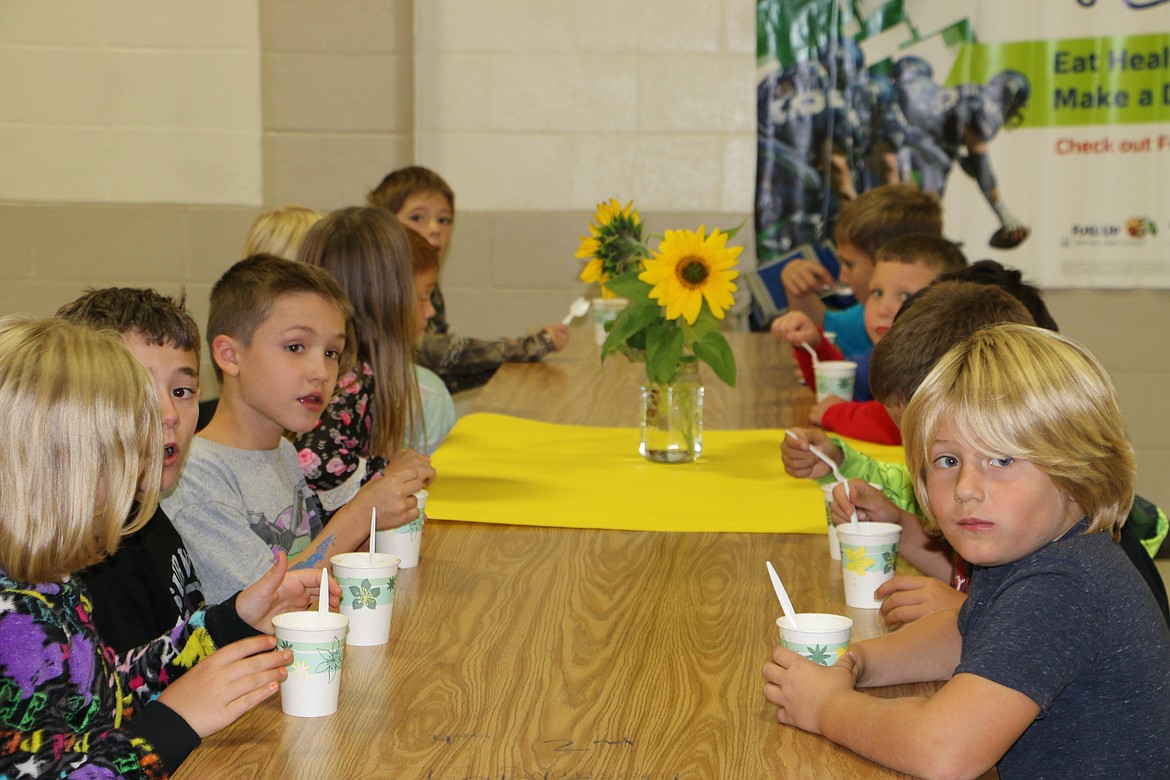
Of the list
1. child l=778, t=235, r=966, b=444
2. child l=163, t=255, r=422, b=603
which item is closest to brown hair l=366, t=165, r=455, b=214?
child l=778, t=235, r=966, b=444

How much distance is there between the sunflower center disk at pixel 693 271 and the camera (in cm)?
214

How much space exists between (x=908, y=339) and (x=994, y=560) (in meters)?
0.62

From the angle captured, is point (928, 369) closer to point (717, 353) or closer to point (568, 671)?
point (717, 353)

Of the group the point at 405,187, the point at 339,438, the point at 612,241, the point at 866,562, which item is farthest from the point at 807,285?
the point at 866,562

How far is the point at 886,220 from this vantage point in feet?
11.5

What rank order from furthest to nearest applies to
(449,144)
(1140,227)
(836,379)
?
(449,144) → (1140,227) → (836,379)

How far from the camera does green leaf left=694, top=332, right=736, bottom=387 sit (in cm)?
221

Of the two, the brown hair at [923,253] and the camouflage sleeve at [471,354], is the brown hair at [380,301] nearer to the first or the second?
the camouflage sleeve at [471,354]

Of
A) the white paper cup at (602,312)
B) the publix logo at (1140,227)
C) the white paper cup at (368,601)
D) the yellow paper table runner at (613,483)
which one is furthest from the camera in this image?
the publix logo at (1140,227)

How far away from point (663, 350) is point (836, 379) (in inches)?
29.2

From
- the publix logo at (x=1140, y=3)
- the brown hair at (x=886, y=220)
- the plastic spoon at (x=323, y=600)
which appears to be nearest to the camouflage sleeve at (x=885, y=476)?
the plastic spoon at (x=323, y=600)

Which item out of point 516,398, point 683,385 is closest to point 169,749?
point 683,385

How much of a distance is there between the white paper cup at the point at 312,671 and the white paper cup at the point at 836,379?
5.93 feet

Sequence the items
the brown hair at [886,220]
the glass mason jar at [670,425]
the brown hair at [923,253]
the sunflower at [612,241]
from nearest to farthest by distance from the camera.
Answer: the glass mason jar at [670,425] → the sunflower at [612,241] → the brown hair at [923,253] → the brown hair at [886,220]
